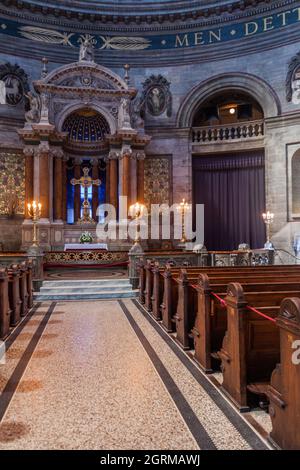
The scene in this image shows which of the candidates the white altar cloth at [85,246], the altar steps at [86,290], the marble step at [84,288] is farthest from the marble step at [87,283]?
the white altar cloth at [85,246]

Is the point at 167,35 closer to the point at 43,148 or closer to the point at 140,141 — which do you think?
the point at 140,141

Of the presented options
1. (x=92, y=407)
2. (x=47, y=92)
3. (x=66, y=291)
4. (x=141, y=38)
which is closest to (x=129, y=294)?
(x=66, y=291)

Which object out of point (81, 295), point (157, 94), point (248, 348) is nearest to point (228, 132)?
point (157, 94)

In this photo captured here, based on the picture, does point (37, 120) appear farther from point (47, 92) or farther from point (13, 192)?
point (13, 192)

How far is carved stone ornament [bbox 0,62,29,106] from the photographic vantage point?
16323mm

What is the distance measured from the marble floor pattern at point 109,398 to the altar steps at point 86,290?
11.4 ft

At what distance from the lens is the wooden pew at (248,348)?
334 centimetres

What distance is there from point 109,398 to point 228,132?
1573 centimetres

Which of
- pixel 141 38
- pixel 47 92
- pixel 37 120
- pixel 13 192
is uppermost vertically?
pixel 141 38

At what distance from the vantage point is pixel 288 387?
8.35 ft

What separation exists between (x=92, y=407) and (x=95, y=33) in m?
18.2

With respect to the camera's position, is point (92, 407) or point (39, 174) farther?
point (39, 174)

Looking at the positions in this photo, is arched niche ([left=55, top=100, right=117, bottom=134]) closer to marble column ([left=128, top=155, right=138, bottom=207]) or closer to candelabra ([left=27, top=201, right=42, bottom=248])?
marble column ([left=128, top=155, right=138, bottom=207])

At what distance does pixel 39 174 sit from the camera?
50.5ft
